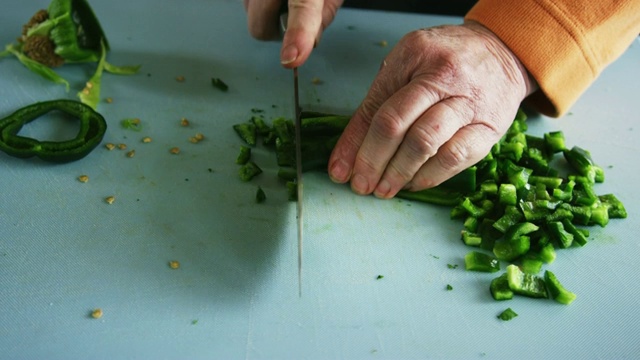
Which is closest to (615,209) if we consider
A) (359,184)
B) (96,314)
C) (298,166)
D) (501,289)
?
(501,289)

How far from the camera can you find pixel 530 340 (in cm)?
150

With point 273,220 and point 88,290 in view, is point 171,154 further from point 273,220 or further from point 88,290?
point 88,290

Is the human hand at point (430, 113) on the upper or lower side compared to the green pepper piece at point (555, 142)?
upper

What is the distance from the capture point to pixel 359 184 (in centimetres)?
178

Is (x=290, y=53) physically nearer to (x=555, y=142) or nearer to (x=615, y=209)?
(x=555, y=142)

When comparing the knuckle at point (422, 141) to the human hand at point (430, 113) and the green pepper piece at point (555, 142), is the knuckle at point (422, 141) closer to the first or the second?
the human hand at point (430, 113)

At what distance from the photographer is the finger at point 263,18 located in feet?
6.79

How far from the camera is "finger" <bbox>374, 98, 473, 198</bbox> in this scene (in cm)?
165

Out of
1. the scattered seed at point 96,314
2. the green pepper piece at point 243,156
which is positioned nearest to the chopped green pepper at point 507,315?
the green pepper piece at point 243,156

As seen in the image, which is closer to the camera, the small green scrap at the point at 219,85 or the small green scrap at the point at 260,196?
the small green scrap at the point at 260,196

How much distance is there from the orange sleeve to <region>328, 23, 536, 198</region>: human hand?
4cm

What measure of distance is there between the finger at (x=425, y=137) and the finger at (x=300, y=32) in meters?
0.40

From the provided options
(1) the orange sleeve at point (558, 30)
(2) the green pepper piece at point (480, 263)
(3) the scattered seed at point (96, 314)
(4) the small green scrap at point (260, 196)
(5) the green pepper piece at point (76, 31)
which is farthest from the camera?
(5) the green pepper piece at point (76, 31)

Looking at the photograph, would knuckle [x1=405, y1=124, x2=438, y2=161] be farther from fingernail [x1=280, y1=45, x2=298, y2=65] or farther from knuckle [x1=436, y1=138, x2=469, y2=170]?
fingernail [x1=280, y1=45, x2=298, y2=65]
